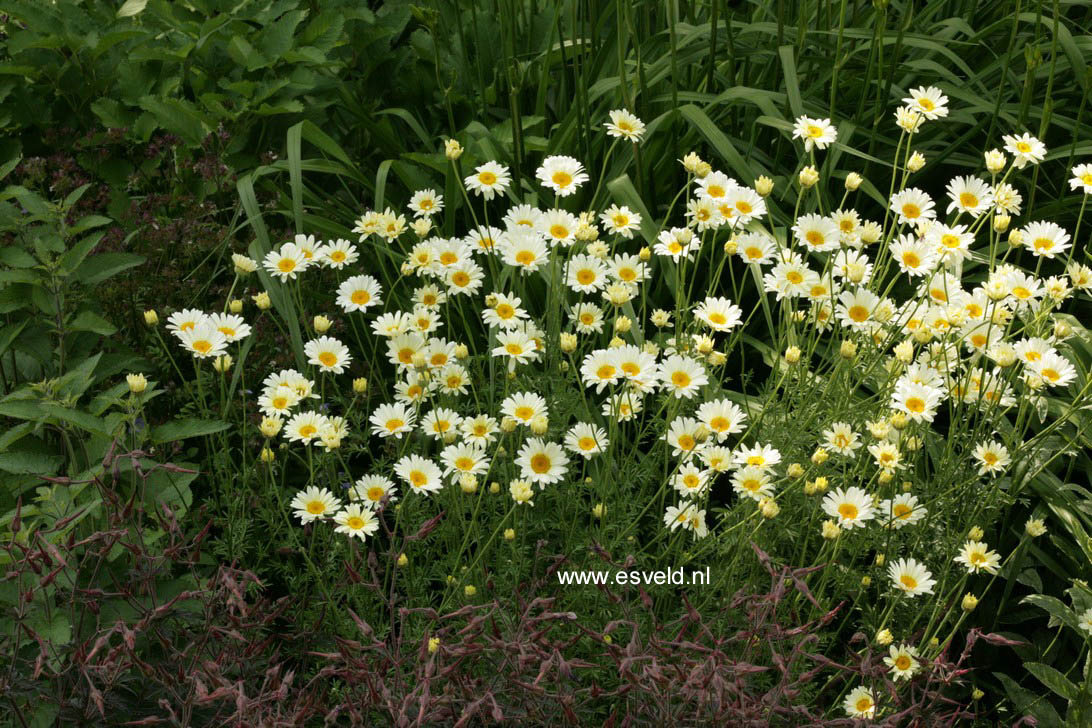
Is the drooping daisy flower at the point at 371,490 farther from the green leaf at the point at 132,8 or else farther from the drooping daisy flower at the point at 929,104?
the green leaf at the point at 132,8

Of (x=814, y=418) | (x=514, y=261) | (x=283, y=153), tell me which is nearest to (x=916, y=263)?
(x=814, y=418)

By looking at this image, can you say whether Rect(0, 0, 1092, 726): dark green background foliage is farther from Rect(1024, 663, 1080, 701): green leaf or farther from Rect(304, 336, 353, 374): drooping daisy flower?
Rect(304, 336, 353, 374): drooping daisy flower

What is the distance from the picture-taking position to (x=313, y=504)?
220cm

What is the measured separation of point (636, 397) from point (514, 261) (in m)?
0.39

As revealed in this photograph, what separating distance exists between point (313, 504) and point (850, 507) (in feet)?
3.44

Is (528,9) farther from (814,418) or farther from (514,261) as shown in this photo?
(814,418)

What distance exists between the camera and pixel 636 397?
94.0 inches

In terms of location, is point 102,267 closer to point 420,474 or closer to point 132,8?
point 420,474

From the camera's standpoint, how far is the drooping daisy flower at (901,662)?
7.06ft

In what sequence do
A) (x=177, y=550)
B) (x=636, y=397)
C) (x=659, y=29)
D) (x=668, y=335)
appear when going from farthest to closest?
(x=659, y=29) → (x=668, y=335) → (x=636, y=397) → (x=177, y=550)

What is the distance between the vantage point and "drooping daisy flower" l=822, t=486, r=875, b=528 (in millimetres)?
2160

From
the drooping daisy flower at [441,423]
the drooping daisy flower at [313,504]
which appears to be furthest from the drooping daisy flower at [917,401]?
the drooping daisy flower at [313,504]

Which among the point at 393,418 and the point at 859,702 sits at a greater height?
the point at 393,418

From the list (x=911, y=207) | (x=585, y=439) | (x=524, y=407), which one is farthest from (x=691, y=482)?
(x=911, y=207)
